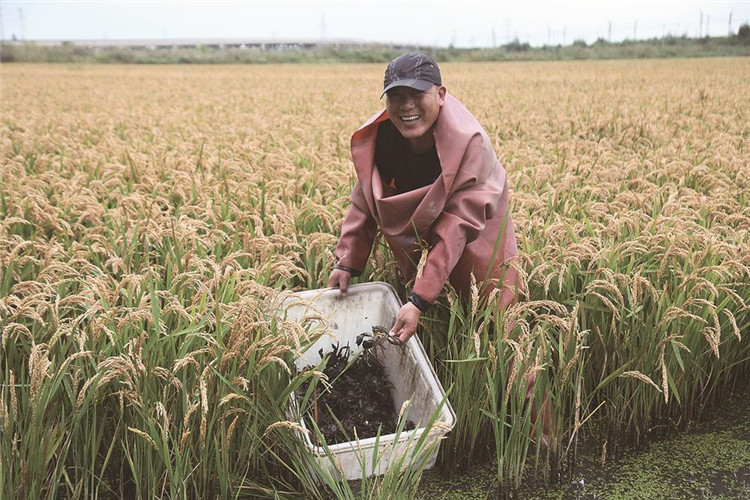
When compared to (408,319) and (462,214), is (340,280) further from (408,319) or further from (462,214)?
(462,214)

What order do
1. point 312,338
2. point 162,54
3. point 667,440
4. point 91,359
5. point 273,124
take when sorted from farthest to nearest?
point 162,54, point 273,124, point 667,440, point 312,338, point 91,359

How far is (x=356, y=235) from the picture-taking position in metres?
2.98

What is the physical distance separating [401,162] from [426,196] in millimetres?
425

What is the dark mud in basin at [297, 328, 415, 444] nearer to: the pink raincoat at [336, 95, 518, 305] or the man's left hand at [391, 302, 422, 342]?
the man's left hand at [391, 302, 422, 342]

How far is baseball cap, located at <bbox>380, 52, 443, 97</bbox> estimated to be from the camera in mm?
2477

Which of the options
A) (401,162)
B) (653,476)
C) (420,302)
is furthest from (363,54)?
(653,476)

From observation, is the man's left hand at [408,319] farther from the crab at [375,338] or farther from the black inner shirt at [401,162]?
the black inner shirt at [401,162]

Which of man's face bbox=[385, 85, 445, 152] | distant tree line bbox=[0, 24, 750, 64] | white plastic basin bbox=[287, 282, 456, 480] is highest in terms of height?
distant tree line bbox=[0, 24, 750, 64]

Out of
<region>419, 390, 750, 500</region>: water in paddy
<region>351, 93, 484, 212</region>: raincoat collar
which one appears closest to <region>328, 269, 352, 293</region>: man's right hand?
<region>351, 93, 484, 212</region>: raincoat collar

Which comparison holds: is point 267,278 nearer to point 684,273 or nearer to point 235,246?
point 235,246

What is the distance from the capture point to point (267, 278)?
2854 mm

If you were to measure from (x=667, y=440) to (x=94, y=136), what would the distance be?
6.96 m

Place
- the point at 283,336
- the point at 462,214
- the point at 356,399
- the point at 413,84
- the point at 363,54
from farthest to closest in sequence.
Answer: the point at 363,54
the point at 356,399
the point at 462,214
the point at 413,84
the point at 283,336

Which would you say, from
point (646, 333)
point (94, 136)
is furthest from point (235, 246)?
point (94, 136)
